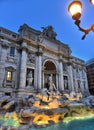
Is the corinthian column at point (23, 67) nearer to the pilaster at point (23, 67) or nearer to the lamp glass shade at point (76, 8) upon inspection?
the pilaster at point (23, 67)

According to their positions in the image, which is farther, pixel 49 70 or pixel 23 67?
pixel 49 70

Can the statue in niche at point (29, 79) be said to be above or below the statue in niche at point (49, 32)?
below

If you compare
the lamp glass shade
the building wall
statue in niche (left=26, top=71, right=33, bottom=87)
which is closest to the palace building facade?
statue in niche (left=26, top=71, right=33, bottom=87)

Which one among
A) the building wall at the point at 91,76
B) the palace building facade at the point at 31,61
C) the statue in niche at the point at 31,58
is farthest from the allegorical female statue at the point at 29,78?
the building wall at the point at 91,76

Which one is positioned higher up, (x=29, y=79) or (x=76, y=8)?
(x=76, y=8)

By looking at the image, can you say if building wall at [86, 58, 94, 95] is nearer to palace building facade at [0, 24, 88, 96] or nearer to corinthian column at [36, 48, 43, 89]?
palace building facade at [0, 24, 88, 96]

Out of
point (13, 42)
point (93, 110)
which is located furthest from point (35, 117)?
point (13, 42)

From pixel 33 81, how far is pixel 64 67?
8301 mm

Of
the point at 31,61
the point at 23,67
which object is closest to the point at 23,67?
the point at 23,67

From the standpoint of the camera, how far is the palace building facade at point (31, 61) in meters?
17.1

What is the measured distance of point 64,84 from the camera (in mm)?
23453

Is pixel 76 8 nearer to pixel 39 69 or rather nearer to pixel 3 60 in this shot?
pixel 3 60

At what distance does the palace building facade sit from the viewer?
17106 millimetres

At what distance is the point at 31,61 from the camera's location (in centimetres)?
1977
